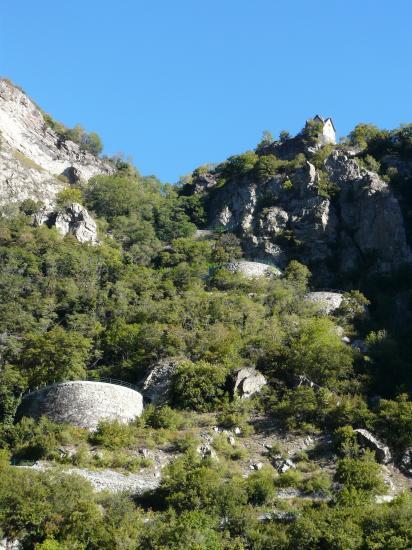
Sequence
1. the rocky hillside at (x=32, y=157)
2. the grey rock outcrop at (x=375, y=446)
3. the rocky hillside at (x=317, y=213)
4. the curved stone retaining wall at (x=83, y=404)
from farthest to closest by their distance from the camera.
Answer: the rocky hillside at (x=32, y=157)
the rocky hillside at (x=317, y=213)
the curved stone retaining wall at (x=83, y=404)
the grey rock outcrop at (x=375, y=446)

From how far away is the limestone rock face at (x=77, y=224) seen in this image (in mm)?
62938

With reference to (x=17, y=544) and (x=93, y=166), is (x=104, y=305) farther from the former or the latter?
(x=93, y=166)

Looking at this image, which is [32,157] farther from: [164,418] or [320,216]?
[164,418]

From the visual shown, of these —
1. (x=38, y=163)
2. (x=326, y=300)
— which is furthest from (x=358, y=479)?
(x=38, y=163)

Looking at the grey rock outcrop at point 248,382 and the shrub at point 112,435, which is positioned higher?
the grey rock outcrop at point 248,382

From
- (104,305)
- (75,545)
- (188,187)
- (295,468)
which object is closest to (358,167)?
(188,187)

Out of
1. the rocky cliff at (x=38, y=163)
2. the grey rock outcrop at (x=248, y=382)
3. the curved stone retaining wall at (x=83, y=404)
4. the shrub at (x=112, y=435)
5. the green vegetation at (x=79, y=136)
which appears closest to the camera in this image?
the shrub at (x=112, y=435)

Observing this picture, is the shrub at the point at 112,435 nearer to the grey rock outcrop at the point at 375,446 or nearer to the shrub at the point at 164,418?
the shrub at the point at 164,418

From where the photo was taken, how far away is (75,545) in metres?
26.7

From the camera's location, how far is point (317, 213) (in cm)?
6372

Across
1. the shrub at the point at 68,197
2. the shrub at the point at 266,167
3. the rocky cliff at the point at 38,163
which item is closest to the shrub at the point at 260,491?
the rocky cliff at the point at 38,163

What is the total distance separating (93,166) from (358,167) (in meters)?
30.0

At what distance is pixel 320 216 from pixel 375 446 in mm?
31360

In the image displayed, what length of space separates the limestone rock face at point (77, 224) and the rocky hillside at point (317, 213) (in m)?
Result: 11.8
